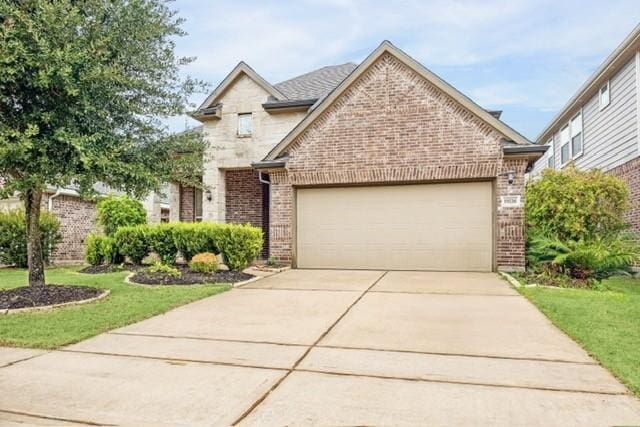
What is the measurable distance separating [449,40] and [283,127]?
677 centimetres

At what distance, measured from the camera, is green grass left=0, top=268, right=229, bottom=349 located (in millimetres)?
4813

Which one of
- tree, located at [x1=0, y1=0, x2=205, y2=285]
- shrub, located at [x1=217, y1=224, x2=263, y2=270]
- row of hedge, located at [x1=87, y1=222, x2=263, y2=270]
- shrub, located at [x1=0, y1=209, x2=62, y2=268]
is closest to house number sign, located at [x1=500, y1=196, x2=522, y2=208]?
row of hedge, located at [x1=87, y1=222, x2=263, y2=270]

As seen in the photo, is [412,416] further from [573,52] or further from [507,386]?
[573,52]

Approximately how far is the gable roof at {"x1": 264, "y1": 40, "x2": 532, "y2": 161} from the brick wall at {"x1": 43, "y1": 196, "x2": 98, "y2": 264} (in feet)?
30.4

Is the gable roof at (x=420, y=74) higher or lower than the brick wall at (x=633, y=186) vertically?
higher

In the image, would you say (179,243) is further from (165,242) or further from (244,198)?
(244,198)

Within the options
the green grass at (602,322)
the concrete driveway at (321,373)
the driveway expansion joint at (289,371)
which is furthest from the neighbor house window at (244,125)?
the green grass at (602,322)

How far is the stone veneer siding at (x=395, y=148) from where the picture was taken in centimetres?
1078

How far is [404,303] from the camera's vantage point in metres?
6.84

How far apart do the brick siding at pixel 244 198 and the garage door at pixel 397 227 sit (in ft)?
Answer: 11.7

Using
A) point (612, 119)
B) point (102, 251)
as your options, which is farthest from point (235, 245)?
point (612, 119)

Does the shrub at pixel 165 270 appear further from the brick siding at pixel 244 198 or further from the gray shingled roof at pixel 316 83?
the gray shingled roof at pixel 316 83

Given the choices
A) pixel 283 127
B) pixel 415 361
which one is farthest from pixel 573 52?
pixel 415 361

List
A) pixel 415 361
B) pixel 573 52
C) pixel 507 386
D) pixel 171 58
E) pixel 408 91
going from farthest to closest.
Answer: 1. pixel 573 52
2. pixel 408 91
3. pixel 171 58
4. pixel 415 361
5. pixel 507 386
